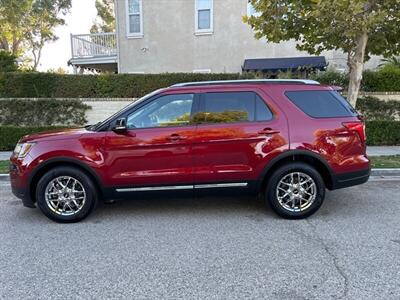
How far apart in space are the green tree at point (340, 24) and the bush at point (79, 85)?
A: 14.2ft

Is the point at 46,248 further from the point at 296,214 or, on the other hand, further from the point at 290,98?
the point at 290,98

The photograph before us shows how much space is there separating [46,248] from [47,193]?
100 centimetres

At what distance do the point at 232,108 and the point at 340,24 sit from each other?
394cm

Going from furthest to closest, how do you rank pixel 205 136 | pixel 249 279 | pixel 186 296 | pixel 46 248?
pixel 205 136 < pixel 46 248 < pixel 249 279 < pixel 186 296

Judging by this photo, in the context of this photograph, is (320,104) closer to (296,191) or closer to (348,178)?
(348,178)

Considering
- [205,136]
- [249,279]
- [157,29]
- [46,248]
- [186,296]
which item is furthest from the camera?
[157,29]

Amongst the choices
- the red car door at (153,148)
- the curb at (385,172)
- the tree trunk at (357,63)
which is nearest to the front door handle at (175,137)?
the red car door at (153,148)

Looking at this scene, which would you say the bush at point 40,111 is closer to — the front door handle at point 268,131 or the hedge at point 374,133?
the hedge at point 374,133

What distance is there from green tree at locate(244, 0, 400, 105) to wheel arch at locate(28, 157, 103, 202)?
5362mm

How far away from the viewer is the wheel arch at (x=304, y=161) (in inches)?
196

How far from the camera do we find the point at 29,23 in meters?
26.2

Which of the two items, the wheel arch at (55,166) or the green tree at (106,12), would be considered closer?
the wheel arch at (55,166)

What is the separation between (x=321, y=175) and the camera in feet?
17.0

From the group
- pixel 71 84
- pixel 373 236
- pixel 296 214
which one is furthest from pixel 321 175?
pixel 71 84
